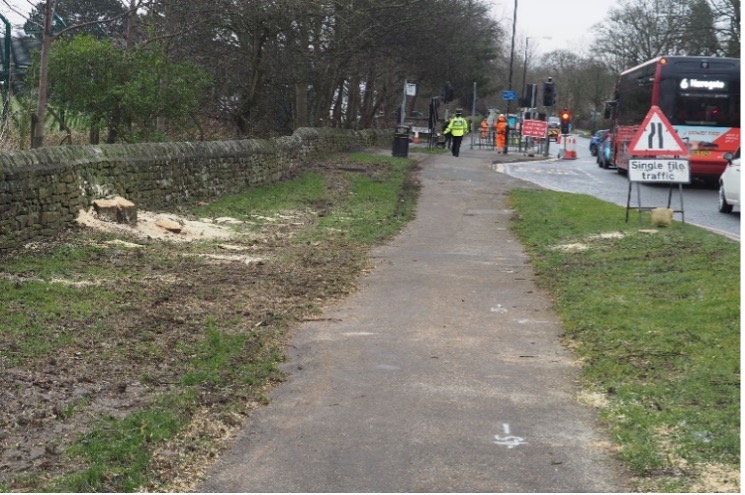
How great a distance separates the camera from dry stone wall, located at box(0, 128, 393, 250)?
11.8 m

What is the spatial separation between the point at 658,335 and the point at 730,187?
42.1ft

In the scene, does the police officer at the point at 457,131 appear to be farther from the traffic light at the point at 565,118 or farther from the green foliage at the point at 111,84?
the green foliage at the point at 111,84

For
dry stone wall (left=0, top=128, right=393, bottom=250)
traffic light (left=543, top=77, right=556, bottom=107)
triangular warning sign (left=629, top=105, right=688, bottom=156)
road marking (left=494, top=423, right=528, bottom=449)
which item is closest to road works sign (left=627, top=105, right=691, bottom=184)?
triangular warning sign (left=629, top=105, right=688, bottom=156)

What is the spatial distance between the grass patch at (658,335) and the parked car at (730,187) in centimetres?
426

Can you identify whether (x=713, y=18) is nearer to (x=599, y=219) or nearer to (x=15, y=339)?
(x=599, y=219)

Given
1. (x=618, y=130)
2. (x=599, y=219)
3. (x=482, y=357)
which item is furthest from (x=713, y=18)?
(x=482, y=357)

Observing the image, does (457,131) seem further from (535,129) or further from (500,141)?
(500,141)

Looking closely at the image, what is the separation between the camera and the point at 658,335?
840 cm

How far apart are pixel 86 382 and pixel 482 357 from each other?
3.07m

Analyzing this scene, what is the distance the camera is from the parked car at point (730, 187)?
19938mm

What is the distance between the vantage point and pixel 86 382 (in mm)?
6688

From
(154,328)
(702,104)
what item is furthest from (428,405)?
(702,104)

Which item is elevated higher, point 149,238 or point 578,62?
point 578,62

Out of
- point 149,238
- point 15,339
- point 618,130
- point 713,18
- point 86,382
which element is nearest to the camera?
point 86,382
